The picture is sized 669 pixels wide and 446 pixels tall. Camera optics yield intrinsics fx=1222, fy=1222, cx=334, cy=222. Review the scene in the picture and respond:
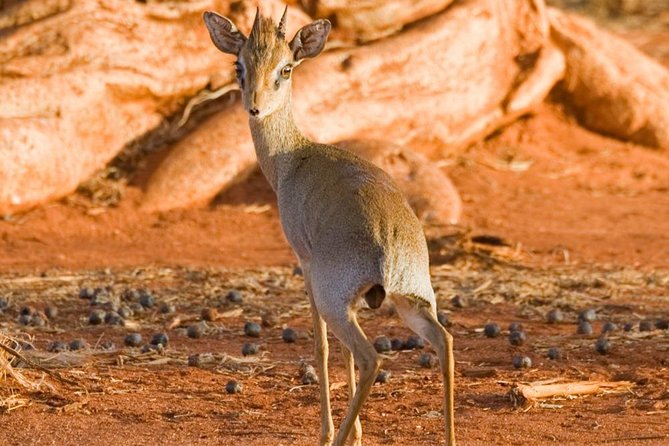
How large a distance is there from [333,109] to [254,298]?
4.74 m

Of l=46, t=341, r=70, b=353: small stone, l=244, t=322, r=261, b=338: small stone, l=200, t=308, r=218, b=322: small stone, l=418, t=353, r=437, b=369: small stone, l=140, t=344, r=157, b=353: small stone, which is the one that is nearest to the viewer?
l=418, t=353, r=437, b=369: small stone

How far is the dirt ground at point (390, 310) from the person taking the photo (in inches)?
272

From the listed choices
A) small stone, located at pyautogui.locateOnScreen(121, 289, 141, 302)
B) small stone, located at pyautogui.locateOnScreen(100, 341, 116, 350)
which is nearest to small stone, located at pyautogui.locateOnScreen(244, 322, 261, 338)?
small stone, located at pyautogui.locateOnScreen(100, 341, 116, 350)

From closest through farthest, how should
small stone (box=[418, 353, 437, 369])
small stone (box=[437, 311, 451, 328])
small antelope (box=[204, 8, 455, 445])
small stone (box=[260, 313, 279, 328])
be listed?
small antelope (box=[204, 8, 455, 445]) → small stone (box=[418, 353, 437, 369]) → small stone (box=[437, 311, 451, 328]) → small stone (box=[260, 313, 279, 328])

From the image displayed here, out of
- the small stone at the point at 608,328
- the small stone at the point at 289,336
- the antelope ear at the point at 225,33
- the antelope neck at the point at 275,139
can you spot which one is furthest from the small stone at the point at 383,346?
the antelope ear at the point at 225,33

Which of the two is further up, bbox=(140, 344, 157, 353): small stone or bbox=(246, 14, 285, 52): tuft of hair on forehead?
bbox=(246, 14, 285, 52): tuft of hair on forehead

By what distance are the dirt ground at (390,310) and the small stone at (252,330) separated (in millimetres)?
77

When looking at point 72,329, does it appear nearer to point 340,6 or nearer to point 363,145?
point 363,145

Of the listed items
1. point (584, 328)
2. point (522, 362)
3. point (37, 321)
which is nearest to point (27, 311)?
point (37, 321)

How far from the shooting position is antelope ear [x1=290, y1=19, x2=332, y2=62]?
294 inches

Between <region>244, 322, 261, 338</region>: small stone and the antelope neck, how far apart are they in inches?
75.1

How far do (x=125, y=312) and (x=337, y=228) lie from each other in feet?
13.0

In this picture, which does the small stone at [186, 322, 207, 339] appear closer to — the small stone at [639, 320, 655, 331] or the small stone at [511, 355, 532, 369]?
the small stone at [511, 355, 532, 369]

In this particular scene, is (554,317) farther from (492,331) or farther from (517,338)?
(517,338)
